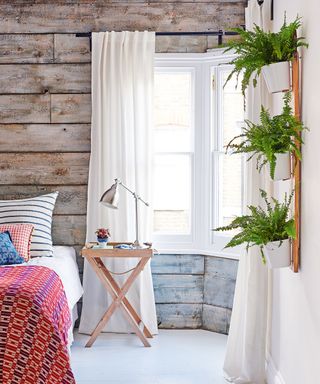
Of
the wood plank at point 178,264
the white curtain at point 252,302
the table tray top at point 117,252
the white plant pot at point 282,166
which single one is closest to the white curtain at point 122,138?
the wood plank at point 178,264

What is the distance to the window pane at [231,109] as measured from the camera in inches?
199

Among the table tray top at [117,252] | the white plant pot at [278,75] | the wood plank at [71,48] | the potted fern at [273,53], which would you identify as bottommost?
the table tray top at [117,252]

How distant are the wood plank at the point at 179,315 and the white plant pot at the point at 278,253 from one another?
89.3 inches

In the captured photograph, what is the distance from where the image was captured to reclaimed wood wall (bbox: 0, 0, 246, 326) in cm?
514

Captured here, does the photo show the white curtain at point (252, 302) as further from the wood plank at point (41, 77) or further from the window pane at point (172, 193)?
the wood plank at point (41, 77)

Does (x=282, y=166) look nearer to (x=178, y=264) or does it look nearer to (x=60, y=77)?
(x=178, y=264)

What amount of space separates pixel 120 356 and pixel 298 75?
96.8 inches

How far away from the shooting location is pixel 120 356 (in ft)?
15.0

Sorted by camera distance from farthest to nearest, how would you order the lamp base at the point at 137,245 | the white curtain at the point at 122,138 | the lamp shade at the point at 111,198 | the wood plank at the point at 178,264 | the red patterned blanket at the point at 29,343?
the wood plank at the point at 178,264, the white curtain at the point at 122,138, the lamp base at the point at 137,245, the lamp shade at the point at 111,198, the red patterned blanket at the point at 29,343

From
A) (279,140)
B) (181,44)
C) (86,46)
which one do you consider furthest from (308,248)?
(86,46)

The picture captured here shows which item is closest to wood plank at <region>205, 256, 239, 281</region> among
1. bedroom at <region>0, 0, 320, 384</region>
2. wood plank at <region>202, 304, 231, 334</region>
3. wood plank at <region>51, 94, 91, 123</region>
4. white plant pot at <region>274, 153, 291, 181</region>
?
bedroom at <region>0, 0, 320, 384</region>

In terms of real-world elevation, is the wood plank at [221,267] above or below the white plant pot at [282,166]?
below

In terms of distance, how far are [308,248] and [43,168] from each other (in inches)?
112

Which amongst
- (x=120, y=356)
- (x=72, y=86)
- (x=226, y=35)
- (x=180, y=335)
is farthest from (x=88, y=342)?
(x=226, y=35)
